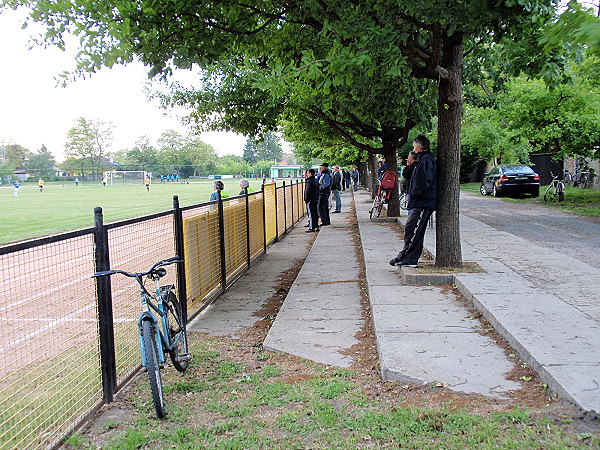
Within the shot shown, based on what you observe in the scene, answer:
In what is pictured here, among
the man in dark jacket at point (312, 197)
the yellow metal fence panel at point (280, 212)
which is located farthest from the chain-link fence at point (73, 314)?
the man in dark jacket at point (312, 197)

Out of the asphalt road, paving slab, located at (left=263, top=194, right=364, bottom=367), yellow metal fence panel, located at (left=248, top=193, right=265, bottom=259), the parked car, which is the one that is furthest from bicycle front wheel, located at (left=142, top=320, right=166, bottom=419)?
the parked car

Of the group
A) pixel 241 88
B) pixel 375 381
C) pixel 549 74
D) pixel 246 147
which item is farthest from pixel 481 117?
pixel 246 147

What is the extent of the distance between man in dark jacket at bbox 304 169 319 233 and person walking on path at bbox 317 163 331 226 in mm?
264

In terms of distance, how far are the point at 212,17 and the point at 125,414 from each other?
618 cm

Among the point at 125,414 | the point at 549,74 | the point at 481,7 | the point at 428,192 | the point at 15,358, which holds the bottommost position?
the point at 125,414

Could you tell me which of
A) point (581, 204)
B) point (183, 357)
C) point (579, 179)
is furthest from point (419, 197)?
point (579, 179)

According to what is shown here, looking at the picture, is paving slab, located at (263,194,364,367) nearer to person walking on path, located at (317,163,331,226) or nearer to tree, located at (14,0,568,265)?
tree, located at (14,0,568,265)

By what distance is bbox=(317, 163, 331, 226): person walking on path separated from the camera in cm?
1732

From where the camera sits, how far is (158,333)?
421cm

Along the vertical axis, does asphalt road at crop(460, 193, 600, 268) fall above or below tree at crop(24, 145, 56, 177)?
below

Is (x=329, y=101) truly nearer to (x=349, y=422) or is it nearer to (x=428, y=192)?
(x=428, y=192)

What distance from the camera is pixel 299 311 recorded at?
6.86 meters

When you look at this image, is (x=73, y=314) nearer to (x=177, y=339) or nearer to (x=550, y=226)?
(x=177, y=339)

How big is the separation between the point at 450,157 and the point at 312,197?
9040mm
